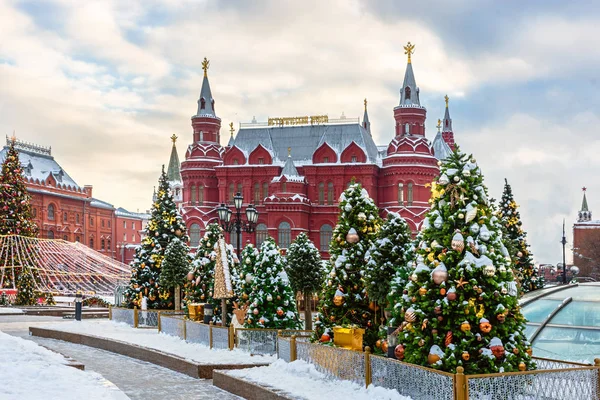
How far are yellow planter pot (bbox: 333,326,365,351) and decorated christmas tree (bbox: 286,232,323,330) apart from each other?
15.0 metres

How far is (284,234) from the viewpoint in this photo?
59.5 m

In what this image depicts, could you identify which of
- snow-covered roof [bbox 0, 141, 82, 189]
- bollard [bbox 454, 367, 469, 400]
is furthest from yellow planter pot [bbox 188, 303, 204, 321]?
snow-covered roof [bbox 0, 141, 82, 189]

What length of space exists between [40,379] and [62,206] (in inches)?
2830

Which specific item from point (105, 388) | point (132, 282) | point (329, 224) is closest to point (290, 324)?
point (105, 388)

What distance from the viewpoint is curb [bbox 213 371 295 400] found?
10.7 meters

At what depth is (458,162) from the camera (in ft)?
33.9

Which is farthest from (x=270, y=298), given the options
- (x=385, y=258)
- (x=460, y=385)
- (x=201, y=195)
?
(x=201, y=195)

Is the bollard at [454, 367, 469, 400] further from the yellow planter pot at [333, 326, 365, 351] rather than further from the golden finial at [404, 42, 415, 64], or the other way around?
the golden finial at [404, 42, 415, 64]

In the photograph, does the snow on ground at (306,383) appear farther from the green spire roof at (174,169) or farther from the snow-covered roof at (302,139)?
the green spire roof at (174,169)

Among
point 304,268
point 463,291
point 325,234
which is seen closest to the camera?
point 463,291

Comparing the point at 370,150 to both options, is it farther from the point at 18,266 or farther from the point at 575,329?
the point at 575,329

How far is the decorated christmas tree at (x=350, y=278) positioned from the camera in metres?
14.5

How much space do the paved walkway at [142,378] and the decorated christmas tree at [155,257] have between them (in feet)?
23.1

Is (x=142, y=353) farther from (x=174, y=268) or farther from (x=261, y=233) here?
(x=261, y=233)
